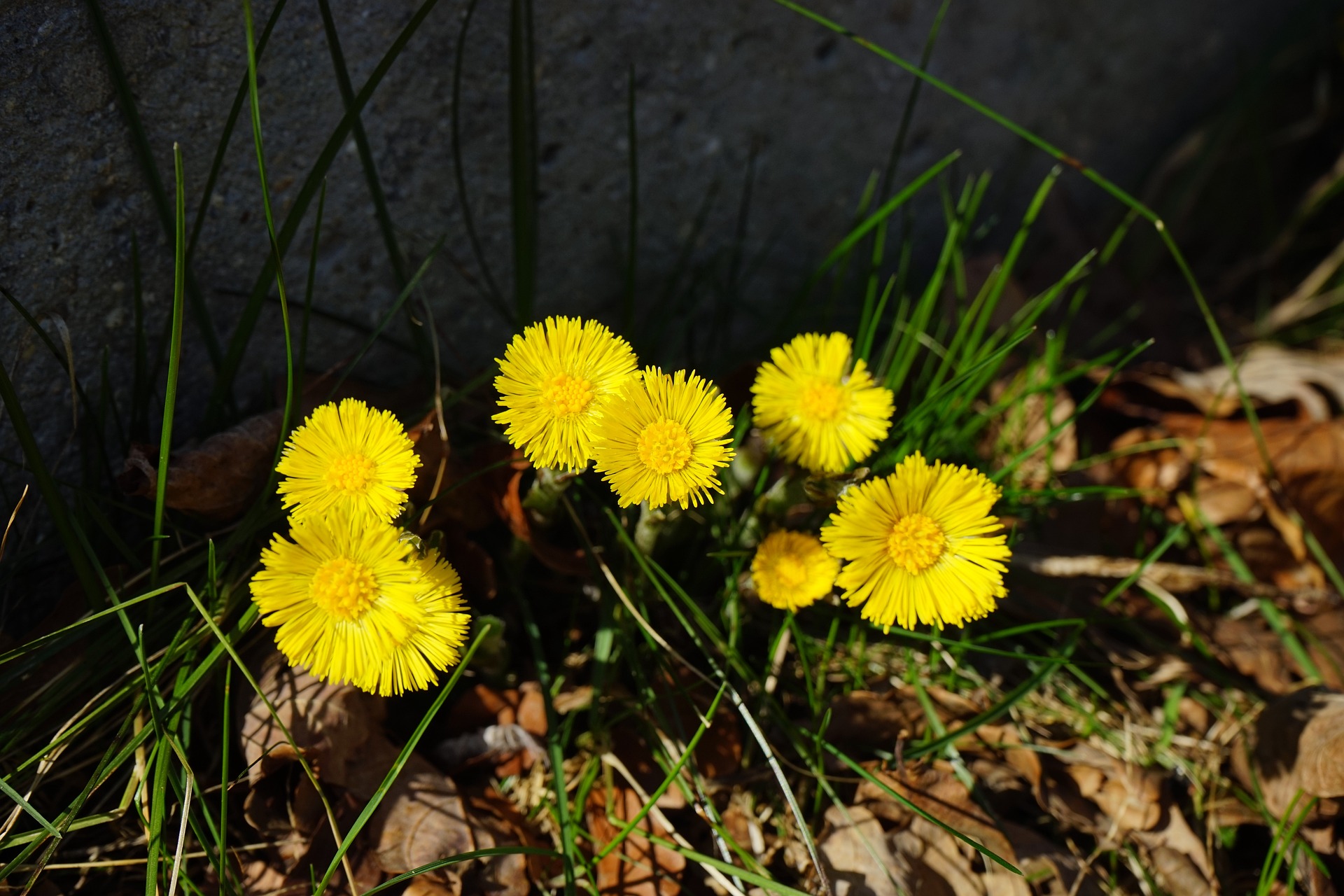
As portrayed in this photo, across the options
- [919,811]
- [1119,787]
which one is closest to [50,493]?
[919,811]

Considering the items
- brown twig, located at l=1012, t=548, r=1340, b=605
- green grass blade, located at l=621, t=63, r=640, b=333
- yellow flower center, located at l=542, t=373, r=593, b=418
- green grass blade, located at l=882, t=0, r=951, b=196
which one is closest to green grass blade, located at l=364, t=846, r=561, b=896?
yellow flower center, located at l=542, t=373, r=593, b=418

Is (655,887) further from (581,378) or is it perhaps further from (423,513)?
(581,378)

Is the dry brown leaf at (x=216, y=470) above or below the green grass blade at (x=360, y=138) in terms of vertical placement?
below

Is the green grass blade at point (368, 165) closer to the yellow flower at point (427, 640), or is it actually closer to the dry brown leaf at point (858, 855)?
the yellow flower at point (427, 640)

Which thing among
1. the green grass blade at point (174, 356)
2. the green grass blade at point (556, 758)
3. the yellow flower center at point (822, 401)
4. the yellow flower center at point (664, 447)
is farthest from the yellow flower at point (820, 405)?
the green grass blade at point (174, 356)

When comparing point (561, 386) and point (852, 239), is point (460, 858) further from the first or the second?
point (852, 239)

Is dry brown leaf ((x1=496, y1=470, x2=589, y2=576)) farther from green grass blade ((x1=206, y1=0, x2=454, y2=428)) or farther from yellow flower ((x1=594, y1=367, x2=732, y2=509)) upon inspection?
green grass blade ((x1=206, y1=0, x2=454, y2=428))

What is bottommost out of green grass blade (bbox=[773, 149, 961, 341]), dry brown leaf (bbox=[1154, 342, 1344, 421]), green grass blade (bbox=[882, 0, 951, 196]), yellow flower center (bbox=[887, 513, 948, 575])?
yellow flower center (bbox=[887, 513, 948, 575])
